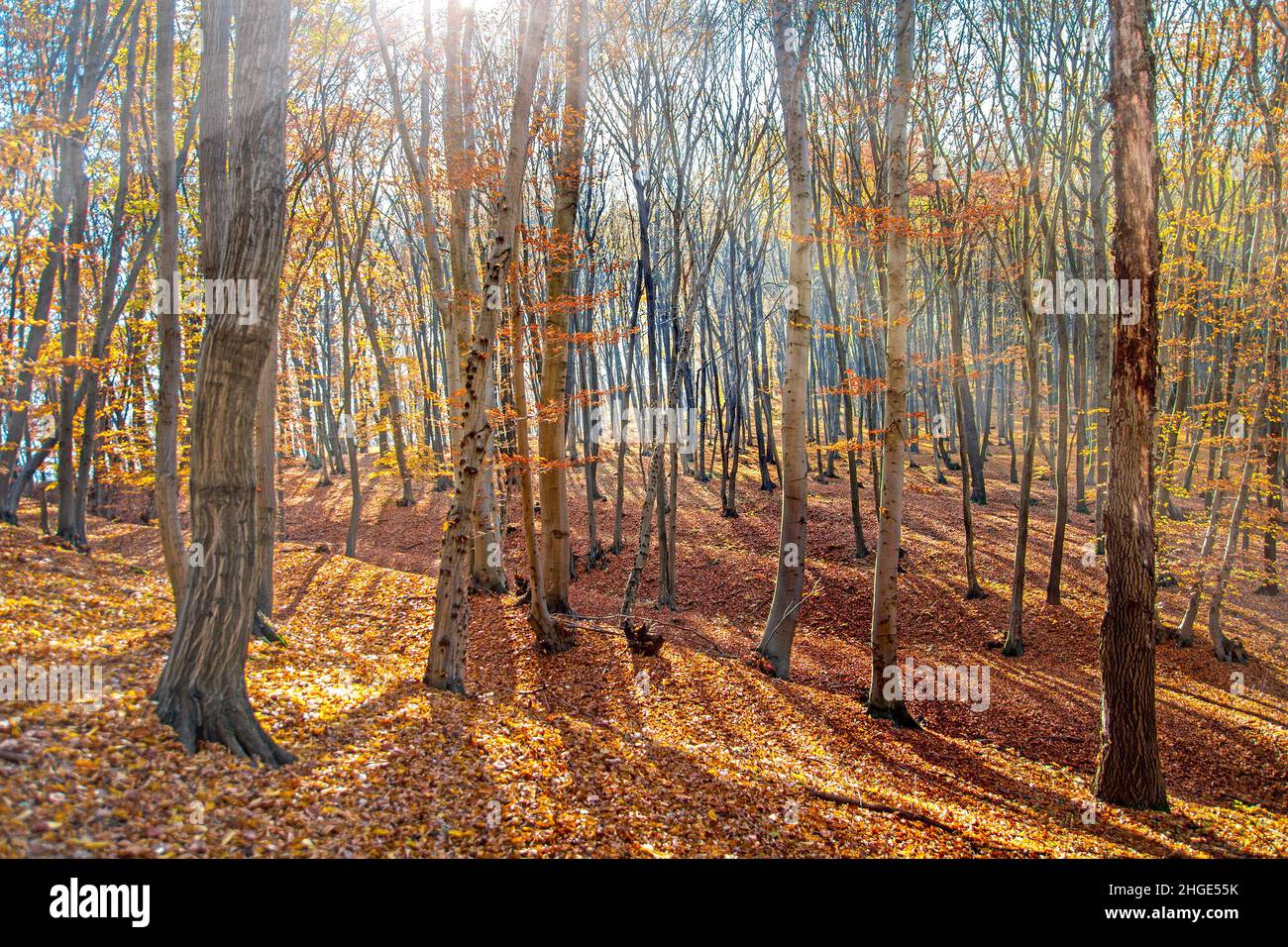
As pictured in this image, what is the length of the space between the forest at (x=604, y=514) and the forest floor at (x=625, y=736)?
0.16 ft

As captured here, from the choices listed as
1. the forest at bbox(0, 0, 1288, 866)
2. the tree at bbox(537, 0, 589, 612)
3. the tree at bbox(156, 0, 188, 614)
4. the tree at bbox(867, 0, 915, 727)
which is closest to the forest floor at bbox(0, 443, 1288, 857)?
the forest at bbox(0, 0, 1288, 866)

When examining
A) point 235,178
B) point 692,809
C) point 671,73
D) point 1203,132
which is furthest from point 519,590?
point 1203,132

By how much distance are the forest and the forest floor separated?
49 millimetres

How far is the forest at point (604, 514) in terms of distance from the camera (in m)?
4.68

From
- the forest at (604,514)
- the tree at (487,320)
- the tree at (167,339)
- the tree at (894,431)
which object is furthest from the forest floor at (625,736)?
the tree at (487,320)

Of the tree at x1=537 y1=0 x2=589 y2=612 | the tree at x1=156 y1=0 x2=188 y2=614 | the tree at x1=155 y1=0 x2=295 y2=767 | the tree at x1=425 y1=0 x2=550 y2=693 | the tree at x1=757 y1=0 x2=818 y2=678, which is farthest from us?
the tree at x1=537 y1=0 x2=589 y2=612

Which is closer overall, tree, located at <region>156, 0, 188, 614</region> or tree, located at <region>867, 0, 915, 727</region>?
tree, located at <region>156, 0, 188, 614</region>

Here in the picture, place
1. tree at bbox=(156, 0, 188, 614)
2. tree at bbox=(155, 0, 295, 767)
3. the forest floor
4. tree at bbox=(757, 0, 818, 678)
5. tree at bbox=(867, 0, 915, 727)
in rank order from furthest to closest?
1. tree at bbox=(757, 0, 818, 678)
2. tree at bbox=(867, 0, 915, 727)
3. tree at bbox=(156, 0, 188, 614)
4. tree at bbox=(155, 0, 295, 767)
5. the forest floor

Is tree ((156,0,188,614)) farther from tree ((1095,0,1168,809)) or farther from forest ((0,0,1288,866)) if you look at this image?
tree ((1095,0,1168,809))

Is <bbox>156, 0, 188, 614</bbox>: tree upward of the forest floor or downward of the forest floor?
upward

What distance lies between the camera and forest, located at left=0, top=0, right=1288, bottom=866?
4.68m

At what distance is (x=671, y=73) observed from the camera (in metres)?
13.4

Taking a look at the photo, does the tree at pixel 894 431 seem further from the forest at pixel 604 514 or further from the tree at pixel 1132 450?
the tree at pixel 1132 450
